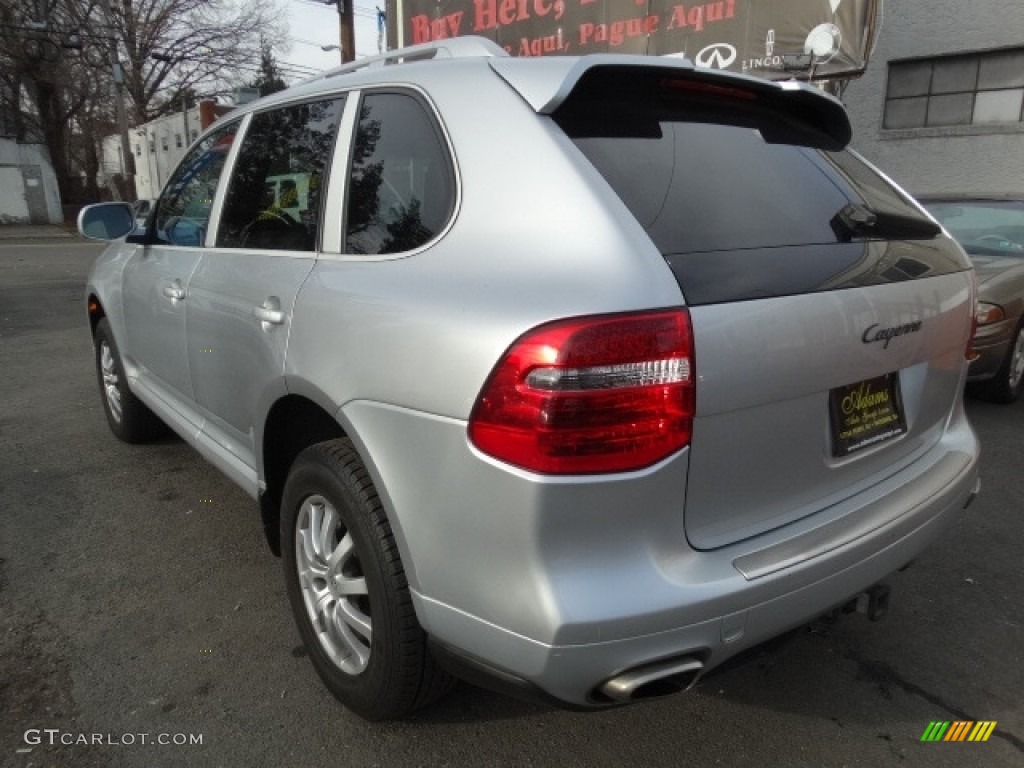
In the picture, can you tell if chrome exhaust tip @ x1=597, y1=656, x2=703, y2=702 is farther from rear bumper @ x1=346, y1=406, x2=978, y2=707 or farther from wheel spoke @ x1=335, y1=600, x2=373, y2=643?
wheel spoke @ x1=335, y1=600, x2=373, y2=643

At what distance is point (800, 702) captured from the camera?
93.4 inches

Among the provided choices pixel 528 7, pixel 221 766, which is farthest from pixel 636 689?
pixel 528 7

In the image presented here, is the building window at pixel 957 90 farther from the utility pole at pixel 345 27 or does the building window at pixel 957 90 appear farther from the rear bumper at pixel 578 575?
the rear bumper at pixel 578 575

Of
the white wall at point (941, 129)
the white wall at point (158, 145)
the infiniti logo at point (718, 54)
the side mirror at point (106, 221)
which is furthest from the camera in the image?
the white wall at point (158, 145)

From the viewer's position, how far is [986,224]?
20.8 feet

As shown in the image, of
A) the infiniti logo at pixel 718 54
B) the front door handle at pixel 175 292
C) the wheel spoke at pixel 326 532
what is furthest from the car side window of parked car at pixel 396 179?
the infiniti logo at pixel 718 54

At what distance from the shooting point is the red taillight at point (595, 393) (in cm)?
155

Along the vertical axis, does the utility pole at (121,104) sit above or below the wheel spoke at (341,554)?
above

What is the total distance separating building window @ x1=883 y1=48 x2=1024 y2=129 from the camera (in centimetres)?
1249

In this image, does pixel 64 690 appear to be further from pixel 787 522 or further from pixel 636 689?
pixel 787 522

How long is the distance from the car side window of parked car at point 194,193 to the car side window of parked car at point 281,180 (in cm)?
23

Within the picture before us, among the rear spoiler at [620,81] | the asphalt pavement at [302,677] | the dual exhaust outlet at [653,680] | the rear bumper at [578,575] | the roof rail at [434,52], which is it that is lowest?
the asphalt pavement at [302,677]

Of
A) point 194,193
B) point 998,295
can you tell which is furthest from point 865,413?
point 998,295

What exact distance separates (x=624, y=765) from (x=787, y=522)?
0.86 m
